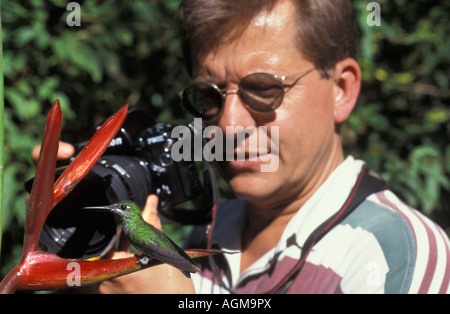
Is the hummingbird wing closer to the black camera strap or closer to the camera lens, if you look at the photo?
the camera lens

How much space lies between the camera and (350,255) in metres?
0.83

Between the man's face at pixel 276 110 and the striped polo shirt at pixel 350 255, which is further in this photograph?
the man's face at pixel 276 110

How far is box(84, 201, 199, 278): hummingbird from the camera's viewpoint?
0.37 meters

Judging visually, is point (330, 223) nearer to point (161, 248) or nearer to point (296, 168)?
point (296, 168)

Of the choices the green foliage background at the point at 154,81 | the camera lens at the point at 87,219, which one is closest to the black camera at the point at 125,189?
the camera lens at the point at 87,219

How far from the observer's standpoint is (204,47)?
3.08 feet

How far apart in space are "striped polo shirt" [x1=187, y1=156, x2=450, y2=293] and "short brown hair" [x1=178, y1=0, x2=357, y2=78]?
0.68ft

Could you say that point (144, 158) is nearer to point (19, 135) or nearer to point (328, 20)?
point (328, 20)

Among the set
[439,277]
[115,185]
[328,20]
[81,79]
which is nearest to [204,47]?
[328,20]

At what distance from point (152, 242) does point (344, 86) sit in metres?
0.63

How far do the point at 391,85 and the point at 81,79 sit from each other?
1.06m

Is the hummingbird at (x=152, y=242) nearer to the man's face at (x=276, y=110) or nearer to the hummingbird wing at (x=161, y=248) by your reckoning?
the hummingbird wing at (x=161, y=248)

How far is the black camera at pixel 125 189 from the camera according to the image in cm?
65

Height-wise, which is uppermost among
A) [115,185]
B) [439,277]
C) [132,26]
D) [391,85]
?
[132,26]
